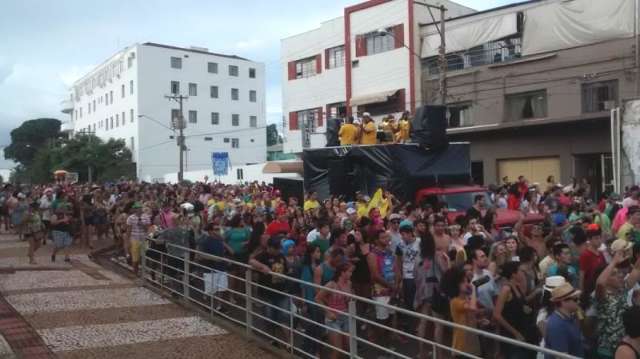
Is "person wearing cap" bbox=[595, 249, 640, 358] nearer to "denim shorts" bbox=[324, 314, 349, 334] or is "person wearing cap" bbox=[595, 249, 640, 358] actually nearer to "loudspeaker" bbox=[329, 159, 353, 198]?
"denim shorts" bbox=[324, 314, 349, 334]

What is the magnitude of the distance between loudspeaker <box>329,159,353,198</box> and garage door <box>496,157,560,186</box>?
13.3m

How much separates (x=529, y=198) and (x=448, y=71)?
16094 millimetres

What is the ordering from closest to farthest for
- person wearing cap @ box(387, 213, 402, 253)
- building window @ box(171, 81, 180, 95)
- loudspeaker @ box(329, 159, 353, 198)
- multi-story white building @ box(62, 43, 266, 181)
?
person wearing cap @ box(387, 213, 402, 253), loudspeaker @ box(329, 159, 353, 198), multi-story white building @ box(62, 43, 266, 181), building window @ box(171, 81, 180, 95)

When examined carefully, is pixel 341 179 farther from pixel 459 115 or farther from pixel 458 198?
pixel 459 115

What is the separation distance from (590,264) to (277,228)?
215 inches

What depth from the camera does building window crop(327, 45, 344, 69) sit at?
36.8 metres

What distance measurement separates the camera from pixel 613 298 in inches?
224

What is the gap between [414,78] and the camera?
105 feet

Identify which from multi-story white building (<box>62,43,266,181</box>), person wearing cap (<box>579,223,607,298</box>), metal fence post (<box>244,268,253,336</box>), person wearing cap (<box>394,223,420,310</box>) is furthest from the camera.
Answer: multi-story white building (<box>62,43,266,181</box>)

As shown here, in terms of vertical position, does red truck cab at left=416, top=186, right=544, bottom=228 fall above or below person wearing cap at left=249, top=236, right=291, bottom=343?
above

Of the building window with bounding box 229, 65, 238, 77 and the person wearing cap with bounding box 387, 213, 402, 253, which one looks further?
the building window with bounding box 229, 65, 238, 77

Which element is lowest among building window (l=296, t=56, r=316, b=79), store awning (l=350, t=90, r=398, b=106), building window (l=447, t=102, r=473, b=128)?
building window (l=447, t=102, r=473, b=128)

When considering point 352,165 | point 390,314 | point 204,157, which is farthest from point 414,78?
point 204,157

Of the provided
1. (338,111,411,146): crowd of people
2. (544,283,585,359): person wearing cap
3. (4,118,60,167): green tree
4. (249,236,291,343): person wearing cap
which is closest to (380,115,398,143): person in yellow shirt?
(338,111,411,146): crowd of people
